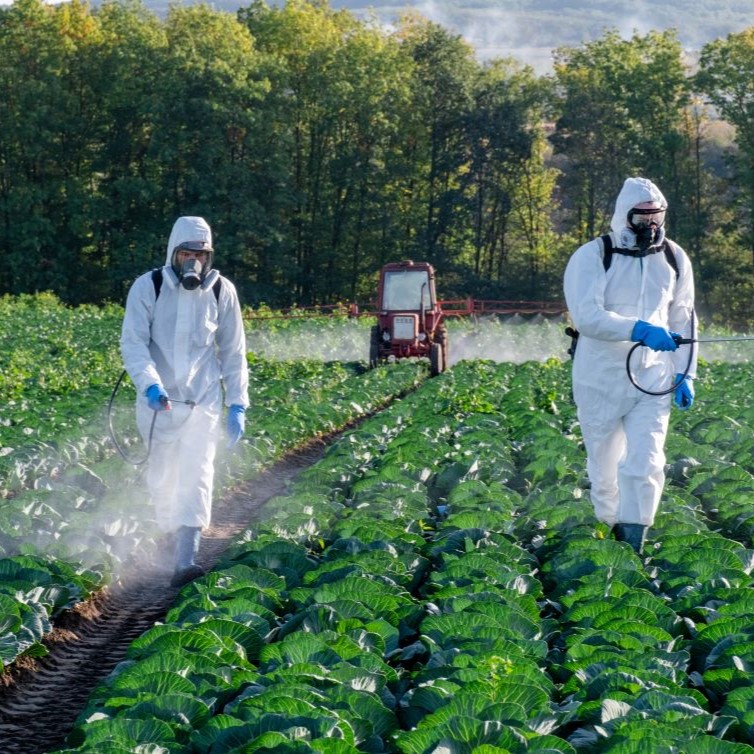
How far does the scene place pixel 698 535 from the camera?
7352 millimetres

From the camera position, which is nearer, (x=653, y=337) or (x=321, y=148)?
(x=653, y=337)

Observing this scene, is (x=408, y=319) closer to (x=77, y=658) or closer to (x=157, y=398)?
(x=157, y=398)

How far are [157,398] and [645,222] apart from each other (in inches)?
115

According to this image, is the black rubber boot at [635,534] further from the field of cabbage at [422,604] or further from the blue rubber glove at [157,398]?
the blue rubber glove at [157,398]

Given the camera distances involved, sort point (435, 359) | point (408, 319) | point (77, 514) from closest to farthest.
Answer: point (77, 514), point (435, 359), point (408, 319)

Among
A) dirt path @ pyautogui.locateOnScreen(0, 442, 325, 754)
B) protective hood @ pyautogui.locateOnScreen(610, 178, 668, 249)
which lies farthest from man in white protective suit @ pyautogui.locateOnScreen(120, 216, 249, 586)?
protective hood @ pyautogui.locateOnScreen(610, 178, 668, 249)

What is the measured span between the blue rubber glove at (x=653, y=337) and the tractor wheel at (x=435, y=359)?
58.4ft

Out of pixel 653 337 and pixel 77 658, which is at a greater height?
pixel 653 337

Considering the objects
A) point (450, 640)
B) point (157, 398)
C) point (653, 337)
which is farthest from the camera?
point (157, 398)

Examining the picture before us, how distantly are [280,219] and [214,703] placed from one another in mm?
55351

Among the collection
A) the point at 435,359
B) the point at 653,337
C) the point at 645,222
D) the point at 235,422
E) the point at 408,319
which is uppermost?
the point at 645,222

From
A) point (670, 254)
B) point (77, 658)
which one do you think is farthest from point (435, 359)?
point (77, 658)

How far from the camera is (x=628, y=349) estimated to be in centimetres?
776

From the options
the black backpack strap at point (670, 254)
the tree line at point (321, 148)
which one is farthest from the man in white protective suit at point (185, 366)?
the tree line at point (321, 148)
